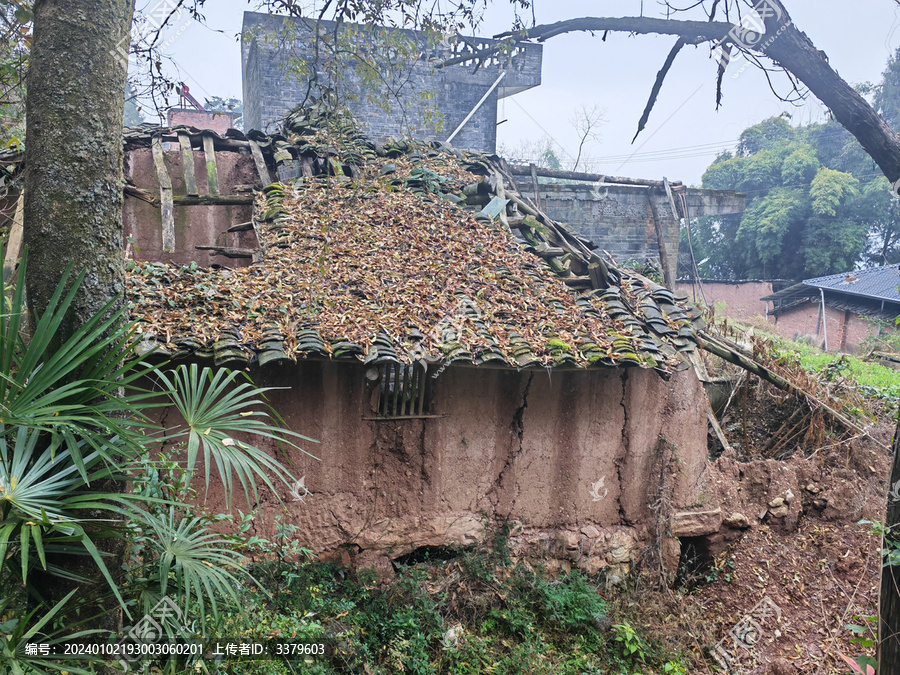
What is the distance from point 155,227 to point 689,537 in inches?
288

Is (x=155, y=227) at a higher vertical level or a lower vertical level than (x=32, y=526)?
higher

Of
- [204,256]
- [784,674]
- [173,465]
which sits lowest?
[784,674]

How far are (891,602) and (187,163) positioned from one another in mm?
8310

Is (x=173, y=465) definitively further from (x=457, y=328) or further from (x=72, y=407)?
(x=457, y=328)

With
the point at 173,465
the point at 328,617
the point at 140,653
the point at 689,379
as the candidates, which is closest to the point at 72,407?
the point at 173,465

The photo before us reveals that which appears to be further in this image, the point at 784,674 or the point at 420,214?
the point at 420,214

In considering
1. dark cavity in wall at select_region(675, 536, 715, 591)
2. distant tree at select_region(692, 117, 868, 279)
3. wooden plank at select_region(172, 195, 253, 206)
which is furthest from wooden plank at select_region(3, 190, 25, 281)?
distant tree at select_region(692, 117, 868, 279)

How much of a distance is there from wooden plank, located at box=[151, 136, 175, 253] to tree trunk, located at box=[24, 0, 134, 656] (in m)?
3.87

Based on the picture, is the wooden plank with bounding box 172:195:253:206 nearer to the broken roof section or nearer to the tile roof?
the broken roof section

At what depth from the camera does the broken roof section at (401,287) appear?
4.91m

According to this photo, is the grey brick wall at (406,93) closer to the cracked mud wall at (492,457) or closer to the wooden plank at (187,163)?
the wooden plank at (187,163)

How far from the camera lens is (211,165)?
8.08 m

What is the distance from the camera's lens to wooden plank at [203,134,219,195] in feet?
25.8

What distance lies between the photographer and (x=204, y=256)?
742 centimetres
